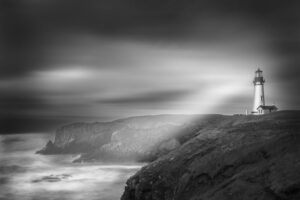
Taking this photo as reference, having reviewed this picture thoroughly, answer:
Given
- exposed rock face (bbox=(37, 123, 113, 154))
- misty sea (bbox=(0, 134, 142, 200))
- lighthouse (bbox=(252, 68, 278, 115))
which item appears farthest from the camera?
exposed rock face (bbox=(37, 123, 113, 154))

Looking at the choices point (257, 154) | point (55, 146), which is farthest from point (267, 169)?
point (55, 146)

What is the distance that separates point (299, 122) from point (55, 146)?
164 m

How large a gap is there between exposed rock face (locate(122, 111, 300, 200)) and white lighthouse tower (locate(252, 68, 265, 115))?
125ft

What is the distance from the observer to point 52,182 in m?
95.5

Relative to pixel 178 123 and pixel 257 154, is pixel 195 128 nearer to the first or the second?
pixel 178 123

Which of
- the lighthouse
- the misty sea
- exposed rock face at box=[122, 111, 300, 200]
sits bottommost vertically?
the misty sea

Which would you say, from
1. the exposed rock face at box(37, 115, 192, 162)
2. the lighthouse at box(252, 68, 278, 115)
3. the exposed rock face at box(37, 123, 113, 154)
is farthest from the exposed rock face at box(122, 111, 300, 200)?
the exposed rock face at box(37, 123, 113, 154)

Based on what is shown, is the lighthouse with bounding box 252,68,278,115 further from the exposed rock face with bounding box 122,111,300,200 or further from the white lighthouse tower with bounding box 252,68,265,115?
the exposed rock face with bounding box 122,111,300,200

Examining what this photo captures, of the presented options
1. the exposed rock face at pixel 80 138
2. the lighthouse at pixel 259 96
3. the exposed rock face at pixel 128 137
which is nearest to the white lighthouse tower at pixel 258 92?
the lighthouse at pixel 259 96

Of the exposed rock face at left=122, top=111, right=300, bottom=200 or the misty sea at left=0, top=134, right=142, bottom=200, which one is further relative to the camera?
the misty sea at left=0, top=134, right=142, bottom=200

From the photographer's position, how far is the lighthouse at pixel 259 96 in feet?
276

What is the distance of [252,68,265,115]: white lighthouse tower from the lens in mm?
84713

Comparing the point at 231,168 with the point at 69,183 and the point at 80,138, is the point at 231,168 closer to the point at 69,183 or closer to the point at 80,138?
the point at 69,183

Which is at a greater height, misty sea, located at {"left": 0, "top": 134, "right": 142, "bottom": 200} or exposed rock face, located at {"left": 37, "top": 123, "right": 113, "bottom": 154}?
exposed rock face, located at {"left": 37, "top": 123, "right": 113, "bottom": 154}
